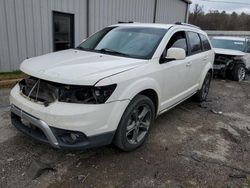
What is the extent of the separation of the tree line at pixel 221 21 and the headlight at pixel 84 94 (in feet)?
129

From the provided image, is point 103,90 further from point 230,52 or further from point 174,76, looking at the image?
point 230,52

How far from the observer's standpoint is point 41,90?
294 centimetres

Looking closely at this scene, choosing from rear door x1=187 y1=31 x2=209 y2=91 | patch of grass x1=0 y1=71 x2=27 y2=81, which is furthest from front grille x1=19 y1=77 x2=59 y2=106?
patch of grass x1=0 y1=71 x2=27 y2=81

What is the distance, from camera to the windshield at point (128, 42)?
368 cm

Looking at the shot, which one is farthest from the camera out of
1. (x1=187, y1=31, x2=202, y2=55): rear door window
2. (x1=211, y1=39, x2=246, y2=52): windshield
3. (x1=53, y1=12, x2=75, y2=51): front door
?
(x1=211, y1=39, x2=246, y2=52): windshield

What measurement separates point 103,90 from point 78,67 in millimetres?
457

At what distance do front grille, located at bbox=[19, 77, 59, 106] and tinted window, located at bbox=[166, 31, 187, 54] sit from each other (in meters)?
2.00

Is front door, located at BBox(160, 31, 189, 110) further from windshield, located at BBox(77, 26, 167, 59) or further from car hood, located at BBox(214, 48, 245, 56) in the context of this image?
car hood, located at BBox(214, 48, 245, 56)

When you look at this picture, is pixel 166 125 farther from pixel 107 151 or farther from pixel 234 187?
pixel 234 187

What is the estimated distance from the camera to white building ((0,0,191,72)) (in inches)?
273

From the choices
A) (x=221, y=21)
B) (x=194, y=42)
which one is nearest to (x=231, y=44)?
(x=194, y=42)

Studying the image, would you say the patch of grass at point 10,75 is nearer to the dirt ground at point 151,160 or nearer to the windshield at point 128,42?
the dirt ground at point 151,160

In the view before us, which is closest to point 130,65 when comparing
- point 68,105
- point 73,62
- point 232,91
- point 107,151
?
point 73,62

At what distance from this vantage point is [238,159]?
344cm
